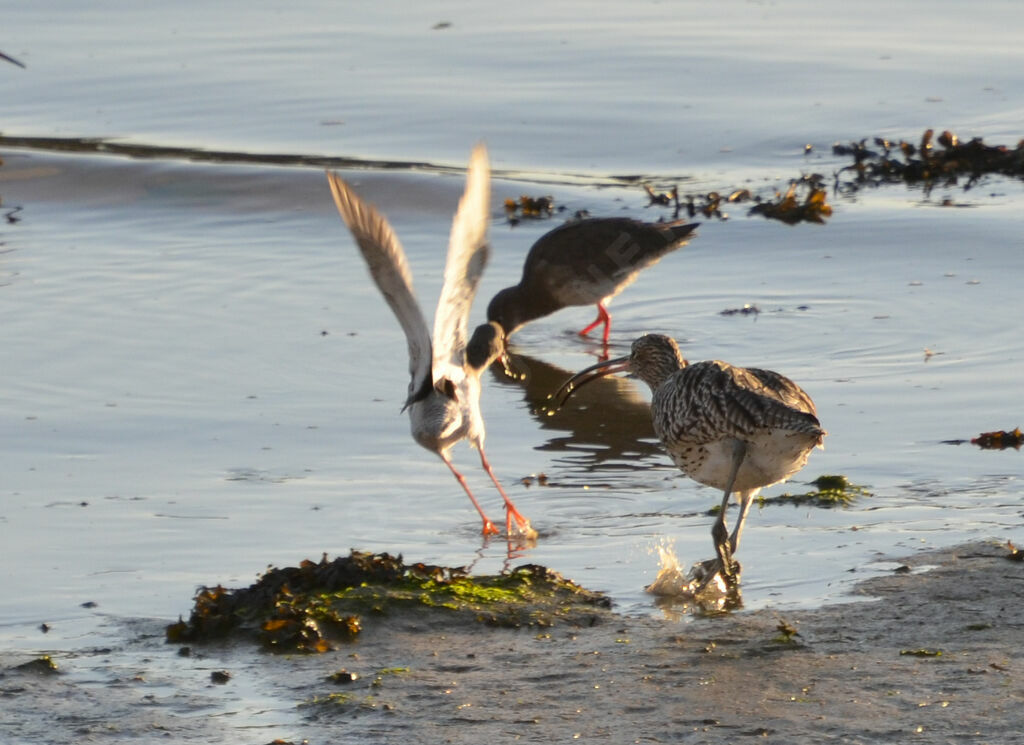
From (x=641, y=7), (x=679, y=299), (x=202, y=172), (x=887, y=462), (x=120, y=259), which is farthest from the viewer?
(x=641, y=7)

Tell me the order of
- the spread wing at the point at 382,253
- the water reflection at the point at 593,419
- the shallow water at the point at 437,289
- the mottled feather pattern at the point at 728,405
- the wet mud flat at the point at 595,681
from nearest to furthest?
the wet mud flat at the point at 595,681
the mottled feather pattern at the point at 728,405
the spread wing at the point at 382,253
the shallow water at the point at 437,289
the water reflection at the point at 593,419

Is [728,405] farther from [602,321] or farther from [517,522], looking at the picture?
[602,321]

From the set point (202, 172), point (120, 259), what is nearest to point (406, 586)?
point (120, 259)

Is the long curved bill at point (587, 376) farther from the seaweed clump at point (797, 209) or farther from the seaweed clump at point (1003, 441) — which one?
the seaweed clump at point (797, 209)

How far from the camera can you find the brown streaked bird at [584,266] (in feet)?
34.9

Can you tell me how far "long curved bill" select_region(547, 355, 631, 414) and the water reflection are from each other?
2.2 inches

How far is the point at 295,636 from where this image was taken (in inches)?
207

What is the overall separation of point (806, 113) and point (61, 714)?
1161 cm

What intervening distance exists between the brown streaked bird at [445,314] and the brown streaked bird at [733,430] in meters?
0.86

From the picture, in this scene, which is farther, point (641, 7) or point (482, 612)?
point (641, 7)

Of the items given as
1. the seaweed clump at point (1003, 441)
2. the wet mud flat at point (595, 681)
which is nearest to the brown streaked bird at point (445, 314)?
the wet mud flat at point (595, 681)

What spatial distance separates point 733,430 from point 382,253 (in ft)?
5.12

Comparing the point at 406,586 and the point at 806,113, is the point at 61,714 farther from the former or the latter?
the point at 806,113

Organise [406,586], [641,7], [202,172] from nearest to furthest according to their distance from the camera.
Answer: [406,586], [202,172], [641,7]
